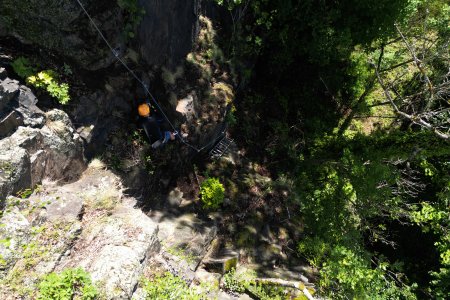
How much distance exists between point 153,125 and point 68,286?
3928 millimetres

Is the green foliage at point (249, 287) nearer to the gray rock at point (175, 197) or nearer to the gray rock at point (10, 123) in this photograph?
the gray rock at point (175, 197)

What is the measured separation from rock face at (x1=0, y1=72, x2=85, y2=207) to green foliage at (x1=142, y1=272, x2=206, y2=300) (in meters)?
2.59

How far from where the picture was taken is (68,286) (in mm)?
4414

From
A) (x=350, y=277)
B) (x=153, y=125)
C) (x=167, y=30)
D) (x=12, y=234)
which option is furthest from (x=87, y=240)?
(x=350, y=277)

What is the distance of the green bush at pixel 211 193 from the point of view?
336 inches

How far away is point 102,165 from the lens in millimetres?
6801

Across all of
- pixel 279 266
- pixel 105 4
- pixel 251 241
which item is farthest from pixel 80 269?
pixel 279 266

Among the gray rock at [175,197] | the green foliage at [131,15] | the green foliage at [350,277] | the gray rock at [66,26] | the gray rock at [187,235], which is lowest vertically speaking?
the gray rock at [187,235]

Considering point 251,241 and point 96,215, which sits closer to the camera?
point 96,215

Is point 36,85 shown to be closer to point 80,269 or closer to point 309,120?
point 80,269

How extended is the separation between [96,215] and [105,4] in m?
3.98

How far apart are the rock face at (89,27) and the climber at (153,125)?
115 cm

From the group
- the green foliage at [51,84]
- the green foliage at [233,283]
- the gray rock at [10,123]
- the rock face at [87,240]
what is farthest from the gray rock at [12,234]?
the green foliage at [233,283]

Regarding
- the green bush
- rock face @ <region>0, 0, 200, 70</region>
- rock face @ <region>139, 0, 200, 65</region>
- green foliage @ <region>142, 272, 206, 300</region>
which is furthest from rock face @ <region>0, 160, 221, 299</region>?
rock face @ <region>139, 0, 200, 65</region>
